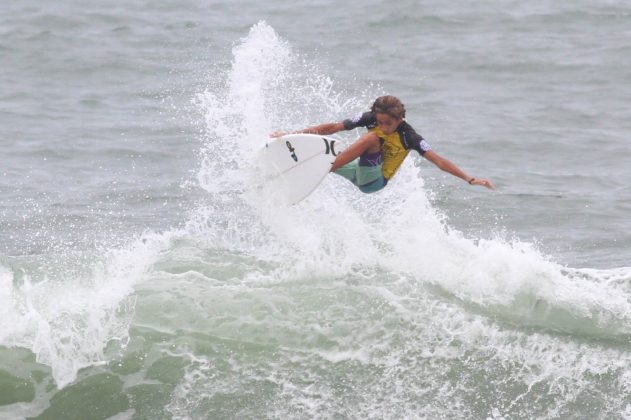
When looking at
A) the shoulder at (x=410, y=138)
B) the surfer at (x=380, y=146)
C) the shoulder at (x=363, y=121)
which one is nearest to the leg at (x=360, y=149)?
the surfer at (x=380, y=146)

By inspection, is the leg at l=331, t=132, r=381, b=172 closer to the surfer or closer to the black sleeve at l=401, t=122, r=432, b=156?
the surfer

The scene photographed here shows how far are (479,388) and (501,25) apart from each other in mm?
15132

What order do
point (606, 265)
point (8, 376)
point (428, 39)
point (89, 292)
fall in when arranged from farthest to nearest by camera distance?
1. point (428, 39)
2. point (606, 265)
3. point (89, 292)
4. point (8, 376)

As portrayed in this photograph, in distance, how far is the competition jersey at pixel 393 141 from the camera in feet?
30.7

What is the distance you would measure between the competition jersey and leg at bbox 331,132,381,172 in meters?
0.07

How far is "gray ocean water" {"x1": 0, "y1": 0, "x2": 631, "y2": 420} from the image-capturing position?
8.20 meters

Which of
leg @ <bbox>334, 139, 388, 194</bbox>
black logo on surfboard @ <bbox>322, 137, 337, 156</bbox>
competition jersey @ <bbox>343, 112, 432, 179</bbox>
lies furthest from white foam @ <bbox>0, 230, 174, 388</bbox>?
competition jersey @ <bbox>343, 112, 432, 179</bbox>

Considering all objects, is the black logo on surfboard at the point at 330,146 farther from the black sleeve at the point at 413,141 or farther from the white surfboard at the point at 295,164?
the black sleeve at the point at 413,141

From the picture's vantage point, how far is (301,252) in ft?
33.2

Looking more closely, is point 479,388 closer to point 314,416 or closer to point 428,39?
point 314,416

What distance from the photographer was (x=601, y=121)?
17.0 metres

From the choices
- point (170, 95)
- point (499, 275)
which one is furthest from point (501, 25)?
point (499, 275)

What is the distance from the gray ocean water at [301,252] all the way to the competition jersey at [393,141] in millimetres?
929

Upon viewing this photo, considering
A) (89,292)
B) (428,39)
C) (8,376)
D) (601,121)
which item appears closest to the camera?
(8,376)
